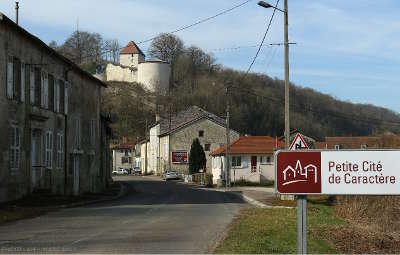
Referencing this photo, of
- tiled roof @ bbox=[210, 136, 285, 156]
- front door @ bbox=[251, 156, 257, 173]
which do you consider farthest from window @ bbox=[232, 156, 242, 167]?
front door @ bbox=[251, 156, 257, 173]

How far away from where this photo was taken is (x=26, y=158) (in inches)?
997

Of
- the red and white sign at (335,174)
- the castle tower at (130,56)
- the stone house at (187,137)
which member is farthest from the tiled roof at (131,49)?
the red and white sign at (335,174)

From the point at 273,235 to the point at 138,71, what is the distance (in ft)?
406

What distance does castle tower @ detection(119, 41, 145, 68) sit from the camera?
144m

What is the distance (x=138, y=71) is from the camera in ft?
444

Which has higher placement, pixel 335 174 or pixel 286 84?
pixel 286 84

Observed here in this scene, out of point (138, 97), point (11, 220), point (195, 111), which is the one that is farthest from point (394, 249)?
point (138, 97)

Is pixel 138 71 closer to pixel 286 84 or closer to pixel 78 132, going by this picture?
pixel 78 132

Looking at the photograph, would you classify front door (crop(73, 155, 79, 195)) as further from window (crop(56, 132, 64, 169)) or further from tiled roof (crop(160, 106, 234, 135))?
tiled roof (crop(160, 106, 234, 135))

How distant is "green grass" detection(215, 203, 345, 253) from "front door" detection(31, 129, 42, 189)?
38.2ft

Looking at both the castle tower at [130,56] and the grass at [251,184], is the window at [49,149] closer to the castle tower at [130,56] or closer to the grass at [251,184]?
the grass at [251,184]

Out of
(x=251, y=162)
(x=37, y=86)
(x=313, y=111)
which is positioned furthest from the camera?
(x=313, y=111)

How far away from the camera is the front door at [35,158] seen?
86.5 ft

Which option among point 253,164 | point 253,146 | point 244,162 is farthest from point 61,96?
point 253,146
